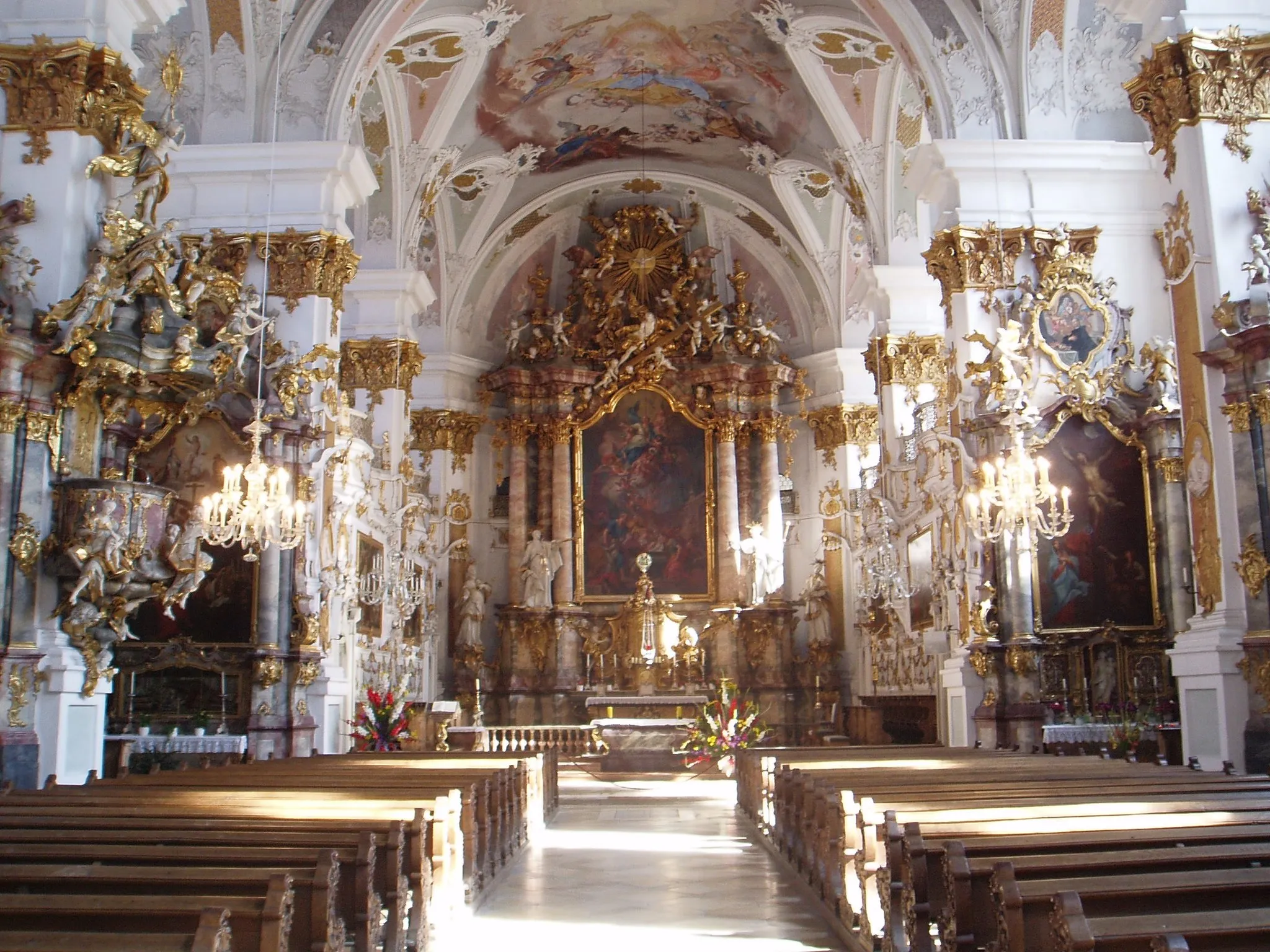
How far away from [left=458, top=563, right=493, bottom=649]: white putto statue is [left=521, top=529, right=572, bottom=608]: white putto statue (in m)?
0.91

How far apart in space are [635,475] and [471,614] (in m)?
4.42

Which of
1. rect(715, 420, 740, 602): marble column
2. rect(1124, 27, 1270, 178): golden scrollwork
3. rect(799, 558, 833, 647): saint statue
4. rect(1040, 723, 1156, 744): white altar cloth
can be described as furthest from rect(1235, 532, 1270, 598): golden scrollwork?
rect(715, 420, 740, 602): marble column

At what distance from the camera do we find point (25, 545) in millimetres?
9727

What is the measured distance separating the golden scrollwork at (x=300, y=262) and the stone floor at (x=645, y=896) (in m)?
6.84

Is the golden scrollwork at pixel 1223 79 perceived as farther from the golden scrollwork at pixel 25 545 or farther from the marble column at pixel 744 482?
the marble column at pixel 744 482

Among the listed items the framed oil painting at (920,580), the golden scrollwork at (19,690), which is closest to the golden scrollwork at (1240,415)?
the framed oil painting at (920,580)

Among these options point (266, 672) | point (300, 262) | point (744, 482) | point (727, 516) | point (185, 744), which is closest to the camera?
point (185, 744)

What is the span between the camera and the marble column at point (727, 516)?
2520cm

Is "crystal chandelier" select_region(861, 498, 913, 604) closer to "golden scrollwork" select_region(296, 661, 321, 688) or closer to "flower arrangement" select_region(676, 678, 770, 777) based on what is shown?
"flower arrangement" select_region(676, 678, 770, 777)

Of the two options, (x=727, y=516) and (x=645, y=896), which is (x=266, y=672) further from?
(x=727, y=516)

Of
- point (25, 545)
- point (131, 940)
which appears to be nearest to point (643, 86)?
point (25, 545)

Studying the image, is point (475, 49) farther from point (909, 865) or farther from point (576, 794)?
point (909, 865)

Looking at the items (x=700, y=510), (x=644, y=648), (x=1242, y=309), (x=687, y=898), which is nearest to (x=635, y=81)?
(x=700, y=510)

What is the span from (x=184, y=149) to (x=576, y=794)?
920 centimetres
